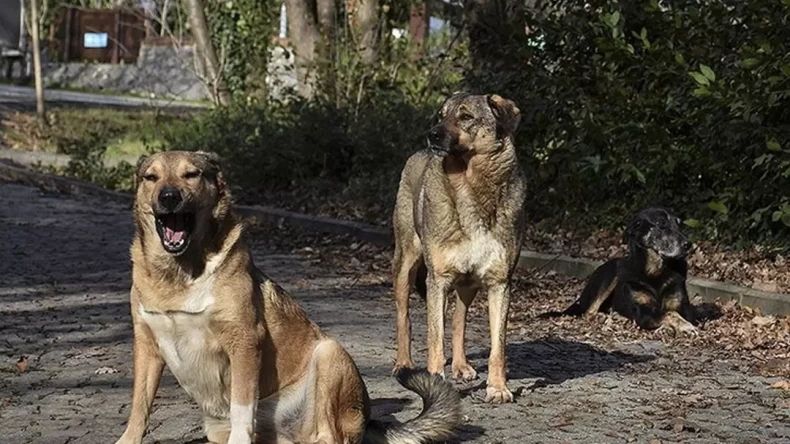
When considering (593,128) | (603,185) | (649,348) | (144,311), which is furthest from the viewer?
(603,185)

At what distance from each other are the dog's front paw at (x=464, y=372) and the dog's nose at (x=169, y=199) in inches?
106

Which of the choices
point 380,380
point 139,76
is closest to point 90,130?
point 380,380

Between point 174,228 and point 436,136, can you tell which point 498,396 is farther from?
point 174,228

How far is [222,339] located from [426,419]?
1.01m

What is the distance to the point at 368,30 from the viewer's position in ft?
65.4

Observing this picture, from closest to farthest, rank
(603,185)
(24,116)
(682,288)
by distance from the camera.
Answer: (682,288)
(603,185)
(24,116)

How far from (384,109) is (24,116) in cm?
1199

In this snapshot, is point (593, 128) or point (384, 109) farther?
point (384, 109)

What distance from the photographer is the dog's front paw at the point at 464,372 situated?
8.00m

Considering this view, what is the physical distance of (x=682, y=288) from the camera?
10.5 metres

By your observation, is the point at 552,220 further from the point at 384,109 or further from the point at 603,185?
the point at 384,109

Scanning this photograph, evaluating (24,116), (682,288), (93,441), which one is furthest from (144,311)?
(24,116)

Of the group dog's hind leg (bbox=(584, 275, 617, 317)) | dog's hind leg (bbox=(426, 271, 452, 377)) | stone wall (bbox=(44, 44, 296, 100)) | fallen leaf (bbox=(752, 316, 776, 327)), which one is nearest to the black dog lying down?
dog's hind leg (bbox=(584, 275, 617, 317))

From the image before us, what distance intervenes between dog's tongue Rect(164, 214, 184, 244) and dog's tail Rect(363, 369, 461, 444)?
3.89 feet
